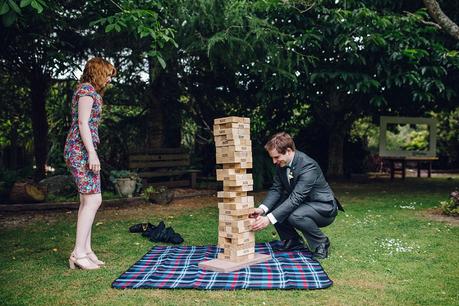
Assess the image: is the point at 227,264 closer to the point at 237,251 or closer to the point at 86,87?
the point at 237,251

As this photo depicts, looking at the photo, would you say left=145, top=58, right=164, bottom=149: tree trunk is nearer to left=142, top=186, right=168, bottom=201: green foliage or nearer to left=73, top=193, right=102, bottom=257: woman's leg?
left=142, top=186, right=168, bottom=201: green foliage

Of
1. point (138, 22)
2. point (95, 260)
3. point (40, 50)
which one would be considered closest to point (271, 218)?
point (95, 260)

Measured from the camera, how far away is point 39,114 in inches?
420

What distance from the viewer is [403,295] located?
3.63 metres

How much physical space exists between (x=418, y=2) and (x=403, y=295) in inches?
339

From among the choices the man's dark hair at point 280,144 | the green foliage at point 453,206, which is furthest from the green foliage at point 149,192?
the green foliage at point 453,206

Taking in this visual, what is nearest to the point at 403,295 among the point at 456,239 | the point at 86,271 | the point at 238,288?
the point at 238,288

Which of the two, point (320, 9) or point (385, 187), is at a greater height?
point (320, 9)

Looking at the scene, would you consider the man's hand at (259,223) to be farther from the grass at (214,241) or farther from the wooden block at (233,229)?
the grass at (214,241)

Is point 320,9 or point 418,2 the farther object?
point 418,2

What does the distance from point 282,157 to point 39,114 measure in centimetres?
770

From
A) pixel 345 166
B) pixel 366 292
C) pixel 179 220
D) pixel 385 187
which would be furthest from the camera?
pixel 345 166

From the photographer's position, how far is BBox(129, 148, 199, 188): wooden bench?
10.3 m

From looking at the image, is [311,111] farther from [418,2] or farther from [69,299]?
[69,299]
